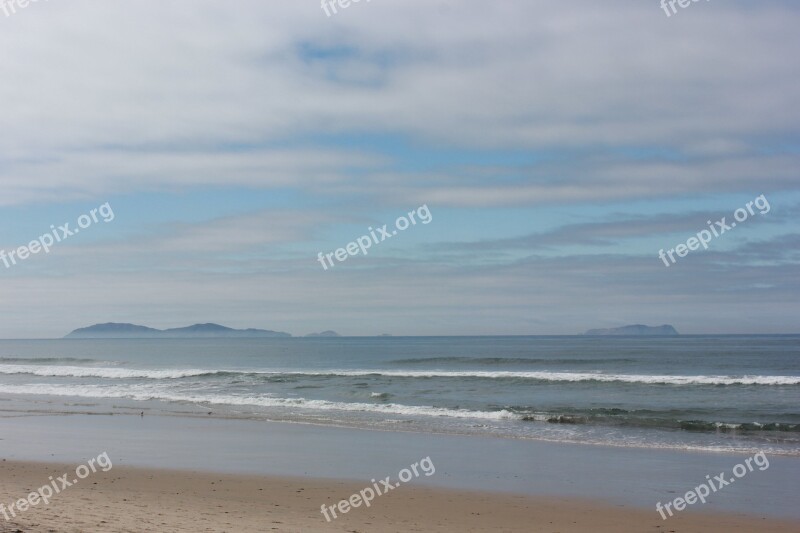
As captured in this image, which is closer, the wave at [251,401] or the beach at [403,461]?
the beach at [403,461]

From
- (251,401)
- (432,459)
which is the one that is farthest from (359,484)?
(251,401)

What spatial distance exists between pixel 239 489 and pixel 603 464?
7.44 metres

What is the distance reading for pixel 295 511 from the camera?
10414 mm

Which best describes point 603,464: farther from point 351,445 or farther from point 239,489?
point 239,489

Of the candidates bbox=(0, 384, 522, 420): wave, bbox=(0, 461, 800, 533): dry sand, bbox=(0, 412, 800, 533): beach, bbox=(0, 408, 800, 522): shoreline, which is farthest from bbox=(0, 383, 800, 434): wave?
bbox=(0, 461, 800, 533): dry sand

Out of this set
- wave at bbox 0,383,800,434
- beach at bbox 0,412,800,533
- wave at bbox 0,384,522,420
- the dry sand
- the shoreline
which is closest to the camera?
the dry sand

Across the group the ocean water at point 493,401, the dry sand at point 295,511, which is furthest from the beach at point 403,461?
the ocean water at point 493,401

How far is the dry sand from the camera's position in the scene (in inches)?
362

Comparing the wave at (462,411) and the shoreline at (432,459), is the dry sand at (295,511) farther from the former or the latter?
the wave at (462,411)

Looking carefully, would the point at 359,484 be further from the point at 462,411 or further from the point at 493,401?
the point at 493,401

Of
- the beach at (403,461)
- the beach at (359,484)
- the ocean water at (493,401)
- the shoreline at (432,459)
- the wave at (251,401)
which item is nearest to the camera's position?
the beach at (359,484)

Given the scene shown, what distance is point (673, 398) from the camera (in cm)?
2770

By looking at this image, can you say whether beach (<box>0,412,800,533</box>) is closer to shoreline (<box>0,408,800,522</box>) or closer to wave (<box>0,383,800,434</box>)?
shoreline (<box>0,408,800,522</box>)

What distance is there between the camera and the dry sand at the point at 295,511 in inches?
362
